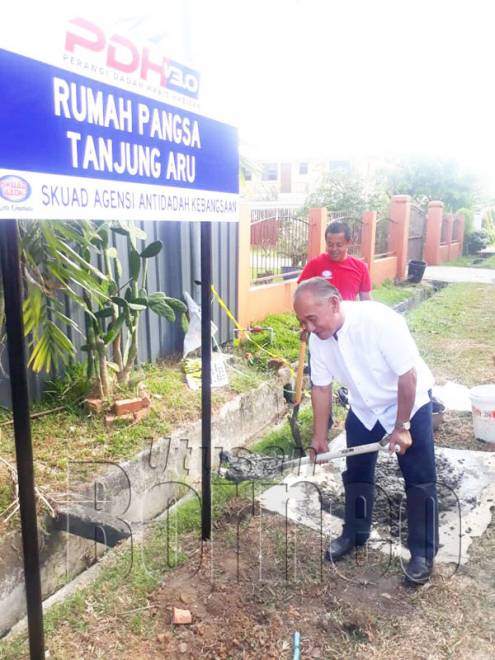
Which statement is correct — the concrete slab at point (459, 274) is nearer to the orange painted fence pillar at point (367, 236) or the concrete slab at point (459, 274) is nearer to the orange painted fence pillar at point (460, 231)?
the orange painted fence pillar at point (460, 231)

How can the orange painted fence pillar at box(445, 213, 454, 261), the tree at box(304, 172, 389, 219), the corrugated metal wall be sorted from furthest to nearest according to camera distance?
1. the orange painted fence pillar at box(445, 213, 454, 261)
2. the tree at box(304, 172, 389, 219)
3. the corrugated metal wall

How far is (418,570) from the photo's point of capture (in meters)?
2.76

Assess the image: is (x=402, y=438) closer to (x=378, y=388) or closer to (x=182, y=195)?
(x=378, y=388)

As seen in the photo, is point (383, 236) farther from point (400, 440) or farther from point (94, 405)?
point (400, 440)

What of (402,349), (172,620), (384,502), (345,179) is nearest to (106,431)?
(172,620)

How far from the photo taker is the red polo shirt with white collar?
14.6ft

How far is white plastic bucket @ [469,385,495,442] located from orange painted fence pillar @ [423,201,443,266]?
598 inches

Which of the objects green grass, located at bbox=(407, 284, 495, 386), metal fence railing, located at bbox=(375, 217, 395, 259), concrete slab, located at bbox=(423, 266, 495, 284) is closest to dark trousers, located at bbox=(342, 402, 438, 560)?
green grass, located at bbox=(407, 284, 495, 386)

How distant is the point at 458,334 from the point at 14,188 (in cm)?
801

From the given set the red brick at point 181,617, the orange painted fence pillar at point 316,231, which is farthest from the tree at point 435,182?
the red brick at point 181,617

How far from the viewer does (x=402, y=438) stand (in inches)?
102

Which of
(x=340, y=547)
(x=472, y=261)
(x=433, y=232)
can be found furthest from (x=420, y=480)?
(x=472, y=261)

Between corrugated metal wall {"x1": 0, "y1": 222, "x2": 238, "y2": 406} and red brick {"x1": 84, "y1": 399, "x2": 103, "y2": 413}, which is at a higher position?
corrugated metal wall {"x1": 0, "y1": 222, "x2": 238, "y2": 406}

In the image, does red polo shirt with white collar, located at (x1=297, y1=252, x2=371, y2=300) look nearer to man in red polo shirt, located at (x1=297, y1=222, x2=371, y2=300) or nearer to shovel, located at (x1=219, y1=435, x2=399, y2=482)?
man in red polo shirt, located at (x1=297, y1=222, x2=371, y2=300)
